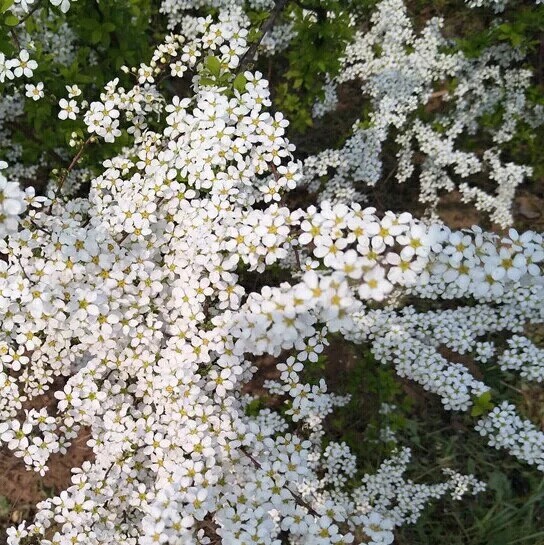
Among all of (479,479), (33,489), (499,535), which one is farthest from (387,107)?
(33,489)

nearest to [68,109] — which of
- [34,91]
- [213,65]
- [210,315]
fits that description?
[34,91]

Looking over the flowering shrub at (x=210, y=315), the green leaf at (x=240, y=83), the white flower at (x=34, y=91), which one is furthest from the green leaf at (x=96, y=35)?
the green leaf at (x=240, y=83)

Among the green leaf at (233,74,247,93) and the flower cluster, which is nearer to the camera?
the green leaf at (233,74,247,93)

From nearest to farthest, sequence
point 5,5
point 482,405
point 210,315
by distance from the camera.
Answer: point 5,5 → point 210,315 → point 482,405

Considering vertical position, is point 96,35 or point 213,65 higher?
point 96,35

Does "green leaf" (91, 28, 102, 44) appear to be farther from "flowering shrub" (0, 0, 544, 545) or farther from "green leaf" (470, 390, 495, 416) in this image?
"green leaf" (470, 390, 495, 416)

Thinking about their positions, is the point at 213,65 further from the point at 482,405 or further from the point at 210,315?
the point at 482,405

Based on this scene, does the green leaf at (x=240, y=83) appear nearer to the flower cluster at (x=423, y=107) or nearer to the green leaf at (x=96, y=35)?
the green leaf at (x=96, y=35)

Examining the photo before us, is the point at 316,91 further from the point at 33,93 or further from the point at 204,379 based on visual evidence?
the point at 204,379

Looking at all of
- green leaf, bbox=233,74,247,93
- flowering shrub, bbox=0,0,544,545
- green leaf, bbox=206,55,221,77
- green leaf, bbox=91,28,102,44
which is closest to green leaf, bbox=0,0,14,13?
flowering shrub, bbox=0,0,544,545
